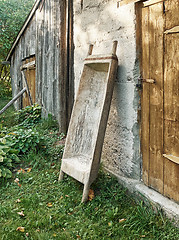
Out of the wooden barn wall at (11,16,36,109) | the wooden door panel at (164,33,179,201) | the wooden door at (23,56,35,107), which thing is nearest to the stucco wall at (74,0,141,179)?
the wooden door panel at (164,33,179,201)

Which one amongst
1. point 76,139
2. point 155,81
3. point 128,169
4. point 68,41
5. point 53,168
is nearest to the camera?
point 155,81

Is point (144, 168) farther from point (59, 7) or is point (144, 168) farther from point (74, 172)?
point (59, 7)

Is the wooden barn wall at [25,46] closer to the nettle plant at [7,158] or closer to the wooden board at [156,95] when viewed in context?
the nettle plant at [7,158]

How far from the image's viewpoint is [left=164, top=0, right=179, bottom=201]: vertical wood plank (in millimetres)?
2383

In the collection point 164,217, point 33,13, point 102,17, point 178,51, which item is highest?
point 33,13

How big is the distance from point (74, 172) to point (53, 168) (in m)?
0.80

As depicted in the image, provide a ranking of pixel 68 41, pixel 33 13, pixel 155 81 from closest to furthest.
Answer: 1. pixel 155 81
2. pixel 68 41
3. pixel 33 13

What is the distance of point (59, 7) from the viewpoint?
4.98m

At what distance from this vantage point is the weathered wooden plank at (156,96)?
2553mm

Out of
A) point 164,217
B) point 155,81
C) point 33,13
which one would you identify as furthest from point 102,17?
point 33,13

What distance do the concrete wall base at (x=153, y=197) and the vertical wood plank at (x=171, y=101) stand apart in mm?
86

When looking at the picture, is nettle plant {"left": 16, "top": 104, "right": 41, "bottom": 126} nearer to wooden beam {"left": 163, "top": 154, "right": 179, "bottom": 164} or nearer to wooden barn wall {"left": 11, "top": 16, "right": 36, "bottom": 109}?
wooden barn wall {"left": 11, "top": 16, "right": 36, "bottom": 109}

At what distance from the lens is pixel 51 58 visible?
5.63 meters

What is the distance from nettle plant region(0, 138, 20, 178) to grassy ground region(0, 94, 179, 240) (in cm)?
13
